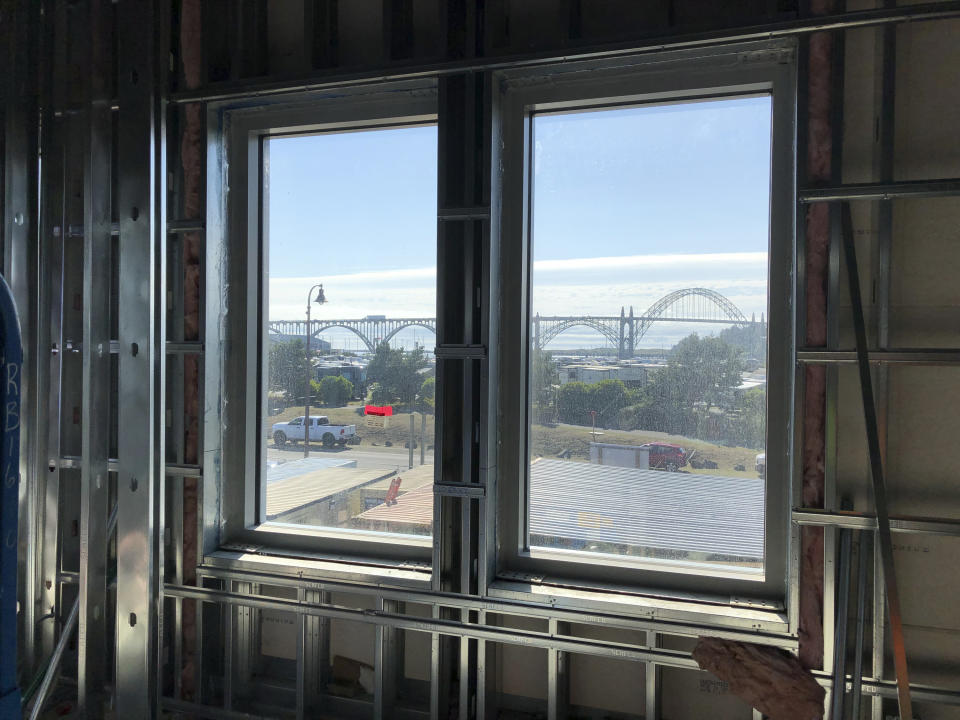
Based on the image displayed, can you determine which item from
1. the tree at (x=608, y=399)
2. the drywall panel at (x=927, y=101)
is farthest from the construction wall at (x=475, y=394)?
the tree at (x=608, y=399)

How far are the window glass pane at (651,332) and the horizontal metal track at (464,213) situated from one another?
26cm

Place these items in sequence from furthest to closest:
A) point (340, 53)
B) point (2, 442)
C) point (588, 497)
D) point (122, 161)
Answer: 1. point (340, 53)
2. point (588, 497)
3. point (122, 161)
4. point (2, 442)

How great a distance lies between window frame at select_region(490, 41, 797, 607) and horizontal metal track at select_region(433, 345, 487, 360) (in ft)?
0.36

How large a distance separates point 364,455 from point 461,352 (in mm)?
737

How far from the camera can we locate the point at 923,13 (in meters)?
2.13

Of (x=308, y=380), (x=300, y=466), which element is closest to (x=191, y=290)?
(x=308, y=380)

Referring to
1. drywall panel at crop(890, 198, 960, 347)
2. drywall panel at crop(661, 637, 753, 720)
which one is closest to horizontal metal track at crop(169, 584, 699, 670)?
drywall panel at crop(661, 637, 753, 720)

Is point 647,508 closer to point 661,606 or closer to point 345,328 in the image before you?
point 661,606

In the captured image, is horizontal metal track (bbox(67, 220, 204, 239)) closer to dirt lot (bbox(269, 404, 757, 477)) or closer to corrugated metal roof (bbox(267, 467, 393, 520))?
dirt lot (bbox(269, 404, 757, 477))

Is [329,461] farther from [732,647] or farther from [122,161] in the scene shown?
[732,647]

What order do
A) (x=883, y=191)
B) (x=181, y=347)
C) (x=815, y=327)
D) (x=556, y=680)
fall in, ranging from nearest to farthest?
(x=883, y=191), (x=815, y=327), (x=556, y=680), (x=181, y=347)

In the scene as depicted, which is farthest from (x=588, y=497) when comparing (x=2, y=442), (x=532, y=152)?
(x=2, y=442)

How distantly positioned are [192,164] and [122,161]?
57 cm

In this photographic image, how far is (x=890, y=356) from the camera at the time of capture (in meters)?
2.19
